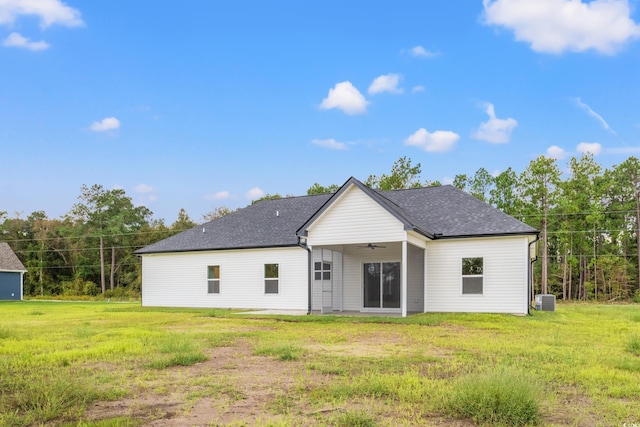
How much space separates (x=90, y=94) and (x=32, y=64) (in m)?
2.88

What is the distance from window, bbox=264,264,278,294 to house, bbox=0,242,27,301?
31.5m

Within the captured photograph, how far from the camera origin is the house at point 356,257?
17516mm

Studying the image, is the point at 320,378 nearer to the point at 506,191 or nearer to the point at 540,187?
the point at 540,187

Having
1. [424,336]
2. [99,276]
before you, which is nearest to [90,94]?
[424,336]

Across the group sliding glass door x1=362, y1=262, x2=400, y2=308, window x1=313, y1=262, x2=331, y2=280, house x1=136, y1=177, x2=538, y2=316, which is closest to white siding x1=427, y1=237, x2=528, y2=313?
house x1=136, y1=177, x2=538, y2=316

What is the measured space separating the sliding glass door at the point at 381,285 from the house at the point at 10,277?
1409 inches

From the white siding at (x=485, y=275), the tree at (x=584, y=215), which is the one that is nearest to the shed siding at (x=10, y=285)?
the white siding at (x=485, y=275)

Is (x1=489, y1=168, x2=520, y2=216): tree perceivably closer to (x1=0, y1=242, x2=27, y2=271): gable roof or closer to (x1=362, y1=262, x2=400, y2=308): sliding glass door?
(x1=362, y1=262, x2=400, y2=308): sliding glass door

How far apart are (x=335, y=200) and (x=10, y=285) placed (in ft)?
124

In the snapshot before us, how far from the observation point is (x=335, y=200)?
58.2ft

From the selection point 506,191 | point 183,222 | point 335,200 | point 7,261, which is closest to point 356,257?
point 335,200

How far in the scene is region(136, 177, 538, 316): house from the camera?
57.5 feet

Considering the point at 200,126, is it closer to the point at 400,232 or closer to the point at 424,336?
the point at 400,232

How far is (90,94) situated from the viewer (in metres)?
24.0
